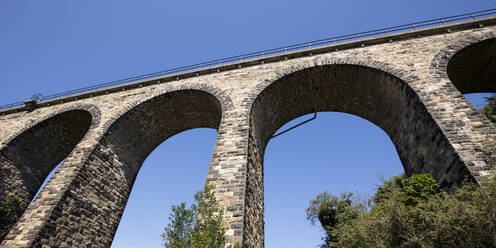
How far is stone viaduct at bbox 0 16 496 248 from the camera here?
7.55 m

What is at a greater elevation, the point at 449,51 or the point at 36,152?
the point at 449,51

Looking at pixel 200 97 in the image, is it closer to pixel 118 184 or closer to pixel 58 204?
pixel 118 184

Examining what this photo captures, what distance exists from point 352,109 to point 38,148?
16646 mm

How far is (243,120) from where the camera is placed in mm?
9531

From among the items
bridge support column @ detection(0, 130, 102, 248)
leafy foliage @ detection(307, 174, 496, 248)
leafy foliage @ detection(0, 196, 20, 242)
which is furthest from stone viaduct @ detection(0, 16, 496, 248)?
leafy foliage @ detection(307, 174, 496, 248)

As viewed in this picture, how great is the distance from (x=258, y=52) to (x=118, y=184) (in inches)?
358

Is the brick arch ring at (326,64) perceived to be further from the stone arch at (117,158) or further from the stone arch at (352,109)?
the stone arch at (117,158)

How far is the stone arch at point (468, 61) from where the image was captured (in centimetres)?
945

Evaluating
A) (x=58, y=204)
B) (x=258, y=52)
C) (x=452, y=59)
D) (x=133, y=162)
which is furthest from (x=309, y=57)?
(x=58, y=204)

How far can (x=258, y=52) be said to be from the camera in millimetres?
12906

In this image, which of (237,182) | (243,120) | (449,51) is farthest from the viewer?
(449,51)

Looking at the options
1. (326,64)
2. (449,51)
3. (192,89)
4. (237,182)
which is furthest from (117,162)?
(449,51)

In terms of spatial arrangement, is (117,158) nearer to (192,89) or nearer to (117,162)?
(117,162)

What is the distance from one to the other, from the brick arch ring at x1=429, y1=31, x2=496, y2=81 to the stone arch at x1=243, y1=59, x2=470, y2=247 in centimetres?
97
